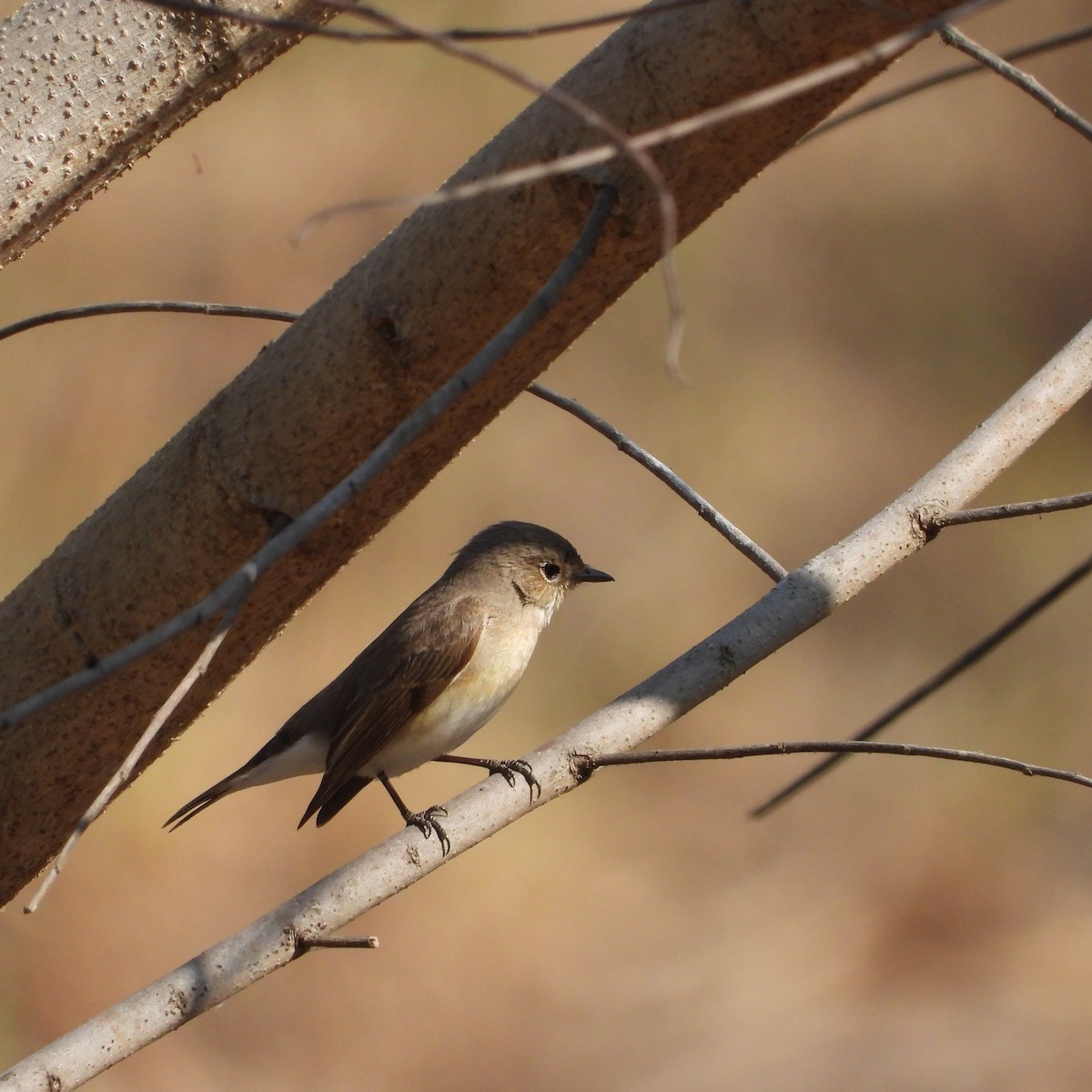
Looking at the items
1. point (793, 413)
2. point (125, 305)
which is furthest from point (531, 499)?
point (125, 305)

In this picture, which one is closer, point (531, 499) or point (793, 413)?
point (531, 499)

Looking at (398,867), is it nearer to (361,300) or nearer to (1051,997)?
(361,300)

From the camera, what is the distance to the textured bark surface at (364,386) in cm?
Result: 204

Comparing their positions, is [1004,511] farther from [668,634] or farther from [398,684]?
[668,634]

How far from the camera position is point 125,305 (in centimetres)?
291

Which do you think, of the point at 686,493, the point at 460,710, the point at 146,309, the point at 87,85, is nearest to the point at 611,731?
the point at 686,493

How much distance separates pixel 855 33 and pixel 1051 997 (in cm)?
749

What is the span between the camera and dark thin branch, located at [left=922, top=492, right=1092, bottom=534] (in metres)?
2.41

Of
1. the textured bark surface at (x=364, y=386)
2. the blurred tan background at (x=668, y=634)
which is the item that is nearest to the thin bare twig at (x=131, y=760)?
the textured bark surface at (x=364, y=386)

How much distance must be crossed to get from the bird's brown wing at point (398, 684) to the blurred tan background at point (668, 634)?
3.81 metres

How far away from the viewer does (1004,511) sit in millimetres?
2488

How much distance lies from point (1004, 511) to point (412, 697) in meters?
2.44

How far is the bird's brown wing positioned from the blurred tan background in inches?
150

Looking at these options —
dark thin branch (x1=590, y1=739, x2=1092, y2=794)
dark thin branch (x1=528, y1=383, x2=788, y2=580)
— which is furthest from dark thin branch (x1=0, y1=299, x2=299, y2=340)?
dark thin branch (x1=590, y1=739, x2=1092, y2=794)
